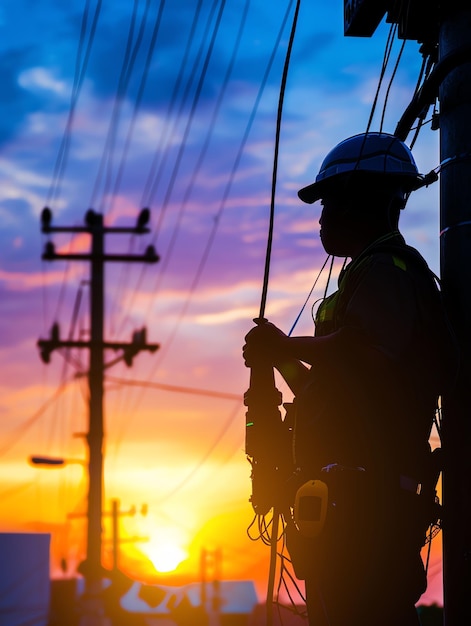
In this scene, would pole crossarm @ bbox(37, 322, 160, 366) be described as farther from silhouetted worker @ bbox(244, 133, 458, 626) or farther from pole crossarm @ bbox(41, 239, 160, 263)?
silhouetted worker @ bbox(244, 133, 458, 626)

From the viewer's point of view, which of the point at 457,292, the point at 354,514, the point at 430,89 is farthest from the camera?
the point at 430,89

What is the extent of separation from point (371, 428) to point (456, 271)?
903 mm

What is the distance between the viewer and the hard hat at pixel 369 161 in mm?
4676

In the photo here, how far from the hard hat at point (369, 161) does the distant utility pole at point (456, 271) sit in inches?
6.6

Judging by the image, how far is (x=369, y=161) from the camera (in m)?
4.69

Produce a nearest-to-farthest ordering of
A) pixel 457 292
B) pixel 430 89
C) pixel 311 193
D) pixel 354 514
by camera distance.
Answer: pixel 354 514 → pixel 457 292 → pixel 311 193 → pixel 430 89

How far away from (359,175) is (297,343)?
0.89 metres

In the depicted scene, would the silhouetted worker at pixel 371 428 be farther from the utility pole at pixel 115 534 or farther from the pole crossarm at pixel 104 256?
the utility pole at pixel 115 534

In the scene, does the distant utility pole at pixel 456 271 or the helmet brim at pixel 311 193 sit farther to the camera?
the helmet brim at pixel 311 193

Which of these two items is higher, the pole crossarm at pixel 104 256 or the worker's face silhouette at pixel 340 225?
the pole crossarm at pixel 104 256

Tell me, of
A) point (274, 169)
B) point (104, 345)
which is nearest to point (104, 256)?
point (104, 345)

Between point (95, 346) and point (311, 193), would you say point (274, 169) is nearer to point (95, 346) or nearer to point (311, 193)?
point (311, 193)

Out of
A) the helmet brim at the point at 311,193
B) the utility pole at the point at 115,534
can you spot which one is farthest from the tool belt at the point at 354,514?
the utility pole at the point at 115,534

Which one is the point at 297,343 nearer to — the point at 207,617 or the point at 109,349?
the point at 109,349
